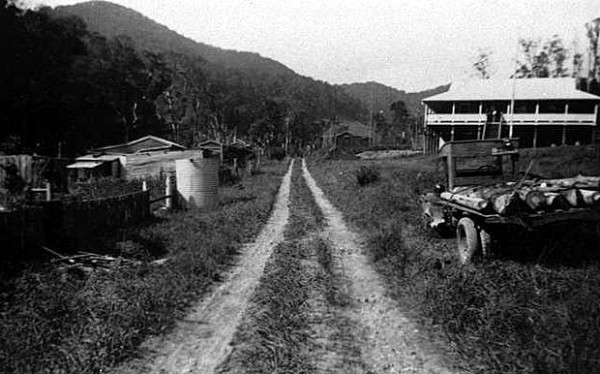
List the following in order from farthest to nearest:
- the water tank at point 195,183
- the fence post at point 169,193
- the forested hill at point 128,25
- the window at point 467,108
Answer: the forested hill at point 128,25 < the window at point 467,108 < the water tank at point 195,183 < the fence post at point 169,193

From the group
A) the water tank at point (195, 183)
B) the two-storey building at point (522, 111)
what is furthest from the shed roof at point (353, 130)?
the water tank at point (195, 183)

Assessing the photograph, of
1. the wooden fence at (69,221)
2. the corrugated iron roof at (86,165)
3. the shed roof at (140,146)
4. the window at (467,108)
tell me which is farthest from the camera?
the window at (467,108)

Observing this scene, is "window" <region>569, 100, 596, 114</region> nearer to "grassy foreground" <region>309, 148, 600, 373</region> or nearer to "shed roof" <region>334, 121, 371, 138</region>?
"grassy foreground" <region>309, 148, 600, 373</region>

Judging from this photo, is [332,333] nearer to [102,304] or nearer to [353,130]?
[102,304]

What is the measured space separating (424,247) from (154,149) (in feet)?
86.1

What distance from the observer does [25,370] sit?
4324 mm

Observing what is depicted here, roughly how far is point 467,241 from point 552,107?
3816cm

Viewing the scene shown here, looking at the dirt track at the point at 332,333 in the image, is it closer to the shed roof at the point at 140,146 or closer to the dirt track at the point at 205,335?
the dirt track at the point at 205,335

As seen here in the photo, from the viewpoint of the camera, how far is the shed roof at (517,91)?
126 ft

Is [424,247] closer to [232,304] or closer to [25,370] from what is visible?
[232,304]

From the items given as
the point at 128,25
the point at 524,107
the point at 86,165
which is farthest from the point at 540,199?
the point at 128,25

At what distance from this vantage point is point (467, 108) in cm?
4109

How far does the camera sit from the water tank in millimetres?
15758

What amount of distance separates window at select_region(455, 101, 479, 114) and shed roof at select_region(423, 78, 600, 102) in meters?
0.87
